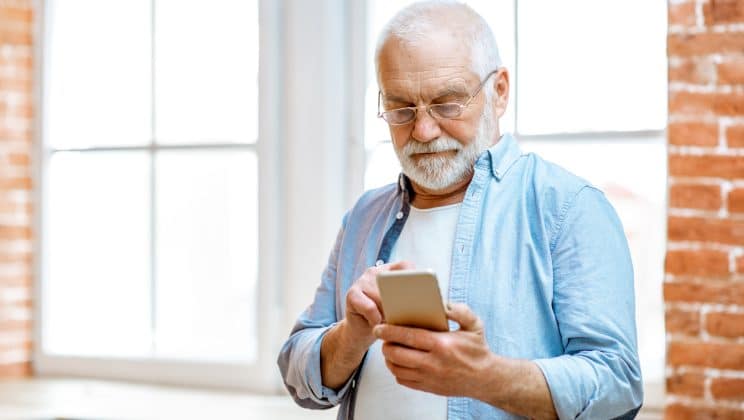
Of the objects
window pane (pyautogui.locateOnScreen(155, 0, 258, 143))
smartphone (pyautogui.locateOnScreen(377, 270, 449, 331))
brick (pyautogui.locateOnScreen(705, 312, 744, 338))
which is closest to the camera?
smartphone (pyautogui.locateOnScreen(377, 270, 449, 331))

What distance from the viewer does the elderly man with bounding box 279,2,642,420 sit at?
5.28 feet

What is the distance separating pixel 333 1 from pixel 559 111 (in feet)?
2.51

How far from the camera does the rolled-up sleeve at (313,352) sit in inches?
74.0

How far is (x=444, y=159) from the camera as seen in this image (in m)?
1.82

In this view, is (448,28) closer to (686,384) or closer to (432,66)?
(432,66)

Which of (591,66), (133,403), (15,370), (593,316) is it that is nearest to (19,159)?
(15,370)

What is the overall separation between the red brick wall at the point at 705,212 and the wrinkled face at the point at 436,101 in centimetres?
77

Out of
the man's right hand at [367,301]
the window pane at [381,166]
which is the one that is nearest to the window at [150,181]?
the window pane at [381,166]

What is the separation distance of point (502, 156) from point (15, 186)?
2.23 m

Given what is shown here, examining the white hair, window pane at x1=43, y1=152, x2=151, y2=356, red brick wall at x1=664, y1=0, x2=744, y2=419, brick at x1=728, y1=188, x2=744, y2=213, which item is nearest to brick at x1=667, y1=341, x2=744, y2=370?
red brick wall at x1=664, y1=0, x2=744, y2=419

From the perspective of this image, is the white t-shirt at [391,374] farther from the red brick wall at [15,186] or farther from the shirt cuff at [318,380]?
the red brick wall at [15,186]

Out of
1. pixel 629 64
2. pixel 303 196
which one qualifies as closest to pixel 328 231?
pixel 303 196

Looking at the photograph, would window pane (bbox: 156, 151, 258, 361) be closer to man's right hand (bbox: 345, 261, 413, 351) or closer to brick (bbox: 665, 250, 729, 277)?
brick (bbox: 665, 250, 729, 277)

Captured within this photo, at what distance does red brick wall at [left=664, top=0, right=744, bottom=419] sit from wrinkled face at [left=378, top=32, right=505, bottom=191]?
0.77 meters
